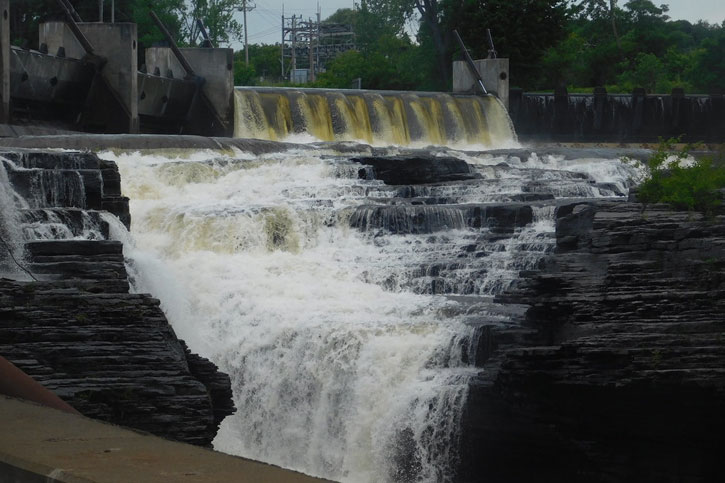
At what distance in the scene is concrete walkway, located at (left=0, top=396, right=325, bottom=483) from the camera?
4562 mm

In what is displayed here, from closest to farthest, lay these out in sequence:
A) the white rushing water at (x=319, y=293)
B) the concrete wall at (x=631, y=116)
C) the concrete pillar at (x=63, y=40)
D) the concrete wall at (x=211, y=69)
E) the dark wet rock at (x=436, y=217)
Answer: the white rushing water at (x=319, y=293) < the dark wet rock at (x=436, y=217) < the concrete pillar at (x=63, y=40) < the concrete wall at (x=211, y=69) < the concrete wall at (x=631, y=116)

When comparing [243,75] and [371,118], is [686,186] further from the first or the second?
[243,75]

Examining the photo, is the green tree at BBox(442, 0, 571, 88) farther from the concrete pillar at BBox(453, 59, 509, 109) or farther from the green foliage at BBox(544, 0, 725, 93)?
the concrete pillar at BBox(453, 59, 509, 109)

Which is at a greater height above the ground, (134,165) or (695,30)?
(695,30)

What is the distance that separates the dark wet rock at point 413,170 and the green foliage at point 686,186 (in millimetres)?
8152

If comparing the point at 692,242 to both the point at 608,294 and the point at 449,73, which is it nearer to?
the point at 608,294

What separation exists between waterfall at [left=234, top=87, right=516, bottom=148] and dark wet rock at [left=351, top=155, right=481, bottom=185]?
8867 millimetres

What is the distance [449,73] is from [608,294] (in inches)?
1569

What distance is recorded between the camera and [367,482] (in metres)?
14.1

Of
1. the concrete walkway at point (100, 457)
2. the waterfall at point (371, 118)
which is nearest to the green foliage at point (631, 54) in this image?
the waterfall at point (371, 118)

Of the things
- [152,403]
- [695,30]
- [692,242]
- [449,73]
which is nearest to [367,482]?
[152,403]

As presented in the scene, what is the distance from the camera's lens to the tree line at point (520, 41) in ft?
166

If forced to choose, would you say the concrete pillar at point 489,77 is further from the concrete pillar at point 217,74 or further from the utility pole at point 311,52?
the utility pole at point 311,52

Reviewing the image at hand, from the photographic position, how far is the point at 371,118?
34.9 m
